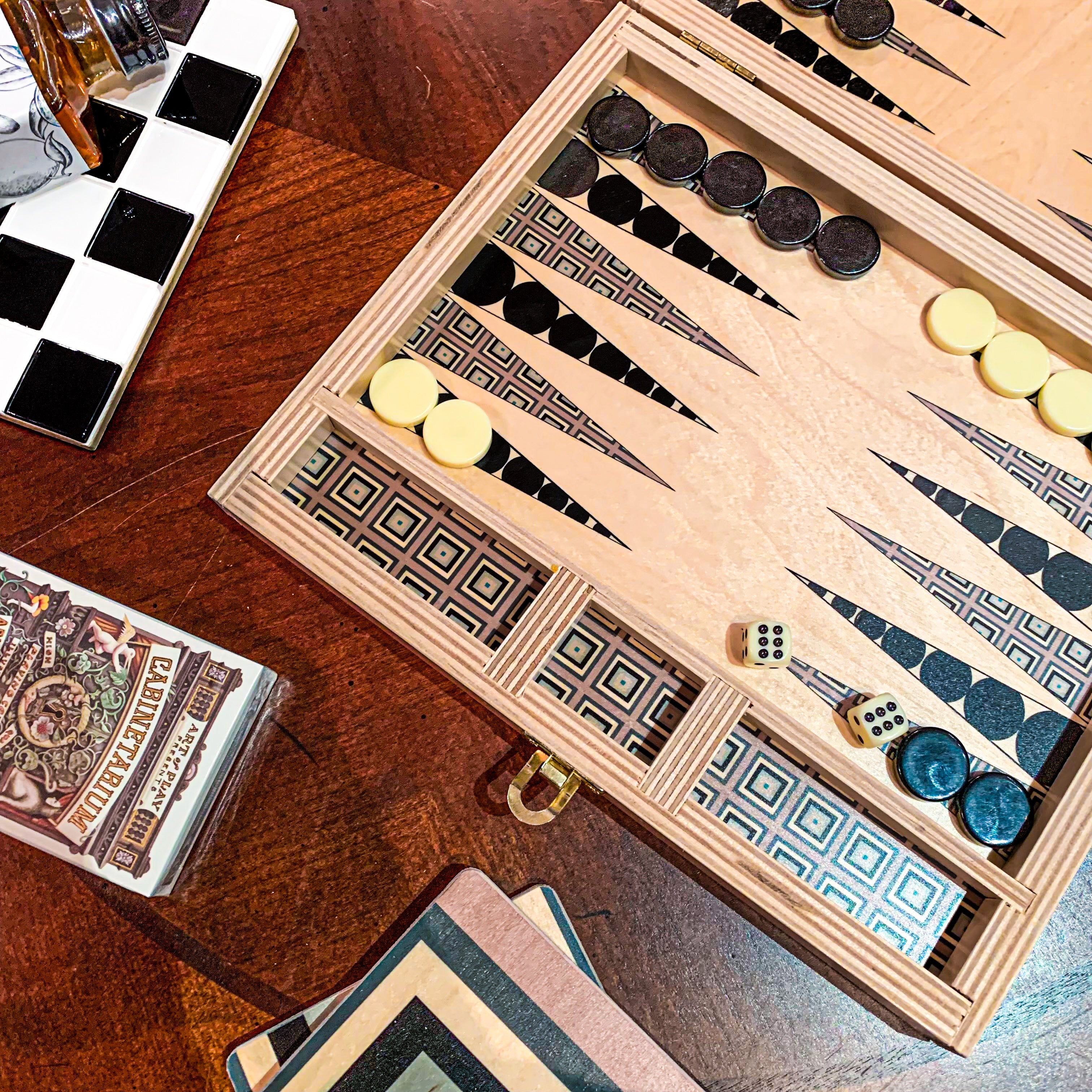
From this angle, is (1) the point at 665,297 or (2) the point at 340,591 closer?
(2) the point at 340,591

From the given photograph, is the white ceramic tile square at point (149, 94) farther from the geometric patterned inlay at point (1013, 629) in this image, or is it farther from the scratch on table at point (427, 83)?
the geometric patterned inlay at point (1013, 629)

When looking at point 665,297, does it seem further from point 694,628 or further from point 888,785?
point 888,785

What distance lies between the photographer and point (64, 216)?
139 cm

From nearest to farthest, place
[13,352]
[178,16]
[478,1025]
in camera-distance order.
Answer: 1. [478,1025]
2. [13,352]
3. [178,16]

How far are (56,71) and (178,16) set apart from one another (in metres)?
0.23

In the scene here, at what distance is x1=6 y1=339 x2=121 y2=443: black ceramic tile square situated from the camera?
1.33 metres

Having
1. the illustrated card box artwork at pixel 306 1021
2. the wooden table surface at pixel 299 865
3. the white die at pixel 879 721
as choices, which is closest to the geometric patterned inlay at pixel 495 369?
the wooden table surface at pixel 299 865

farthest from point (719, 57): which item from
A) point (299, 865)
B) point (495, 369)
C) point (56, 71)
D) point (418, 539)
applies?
point (299, 865)

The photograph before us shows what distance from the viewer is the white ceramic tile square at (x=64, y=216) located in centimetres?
138

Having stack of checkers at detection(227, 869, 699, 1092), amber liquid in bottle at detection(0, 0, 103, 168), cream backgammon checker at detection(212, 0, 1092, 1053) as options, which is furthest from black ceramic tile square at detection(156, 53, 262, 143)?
stack of checkers at detection(227, 869, 699, 1092)

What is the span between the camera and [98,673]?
4.06 feet

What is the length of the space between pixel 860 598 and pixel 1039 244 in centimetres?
56

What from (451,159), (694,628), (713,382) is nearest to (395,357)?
(451,159)

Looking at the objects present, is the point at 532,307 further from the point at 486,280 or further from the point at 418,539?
the point at 418,539
